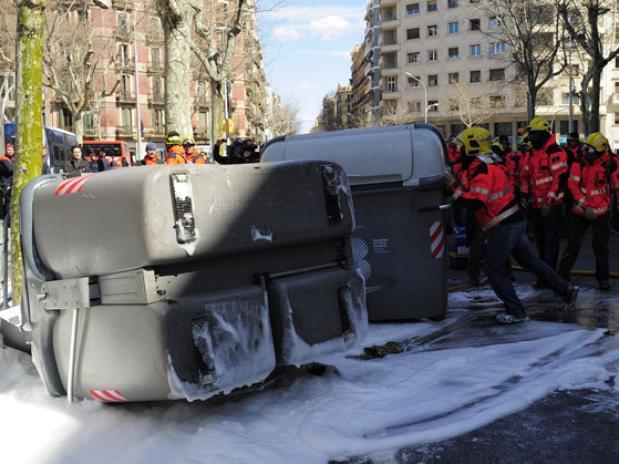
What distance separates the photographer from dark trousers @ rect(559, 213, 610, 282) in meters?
8.05

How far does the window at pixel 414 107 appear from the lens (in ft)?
255

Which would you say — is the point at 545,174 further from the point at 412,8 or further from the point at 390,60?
the point at 390,60

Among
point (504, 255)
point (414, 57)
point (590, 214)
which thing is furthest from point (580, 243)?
point (414, 57)

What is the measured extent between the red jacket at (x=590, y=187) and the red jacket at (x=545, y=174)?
0.14m

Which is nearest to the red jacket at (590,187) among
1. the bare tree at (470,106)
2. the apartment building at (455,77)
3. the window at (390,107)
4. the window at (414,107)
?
the apartment building at (455,77)

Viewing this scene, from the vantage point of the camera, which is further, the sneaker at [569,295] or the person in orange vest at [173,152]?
the person in orange vest at [173,152]

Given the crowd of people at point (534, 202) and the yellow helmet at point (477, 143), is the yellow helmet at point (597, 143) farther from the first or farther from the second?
the yellow helmet at point (477, 143)

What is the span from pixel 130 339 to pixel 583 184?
602 centimetres

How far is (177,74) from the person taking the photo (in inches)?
614

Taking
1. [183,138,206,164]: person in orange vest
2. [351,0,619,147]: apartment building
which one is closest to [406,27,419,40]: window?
[351,0,619,147]: apartment building

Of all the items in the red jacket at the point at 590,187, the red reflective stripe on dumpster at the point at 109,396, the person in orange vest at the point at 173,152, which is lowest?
the red reflective stripe on dumpster at the point at 109,396

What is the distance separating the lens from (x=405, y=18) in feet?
264

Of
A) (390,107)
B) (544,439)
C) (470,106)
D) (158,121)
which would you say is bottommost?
(544,439)

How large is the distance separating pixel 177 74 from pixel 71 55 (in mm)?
19365
